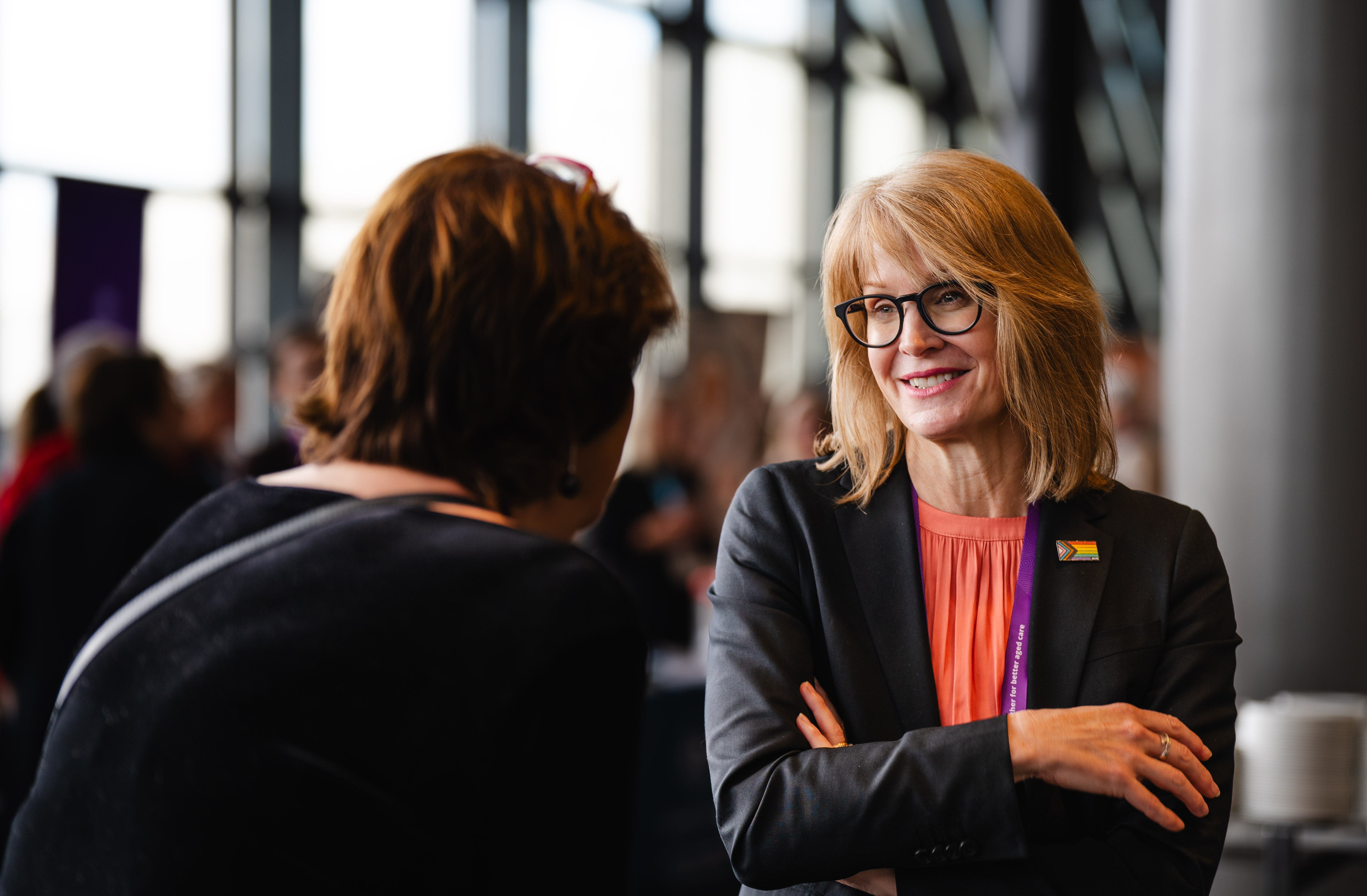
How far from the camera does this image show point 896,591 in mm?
1541

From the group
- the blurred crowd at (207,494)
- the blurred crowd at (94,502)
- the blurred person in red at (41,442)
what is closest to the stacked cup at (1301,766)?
the blurred crowd at (207,494)

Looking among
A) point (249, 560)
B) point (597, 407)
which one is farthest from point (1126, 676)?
point (249, 560)

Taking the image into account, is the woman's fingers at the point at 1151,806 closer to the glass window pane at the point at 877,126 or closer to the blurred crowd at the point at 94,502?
the blurred crowd at the point at 94,502

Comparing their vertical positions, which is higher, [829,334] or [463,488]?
[829,334]

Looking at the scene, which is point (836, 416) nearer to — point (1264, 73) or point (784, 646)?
point (784, 646)

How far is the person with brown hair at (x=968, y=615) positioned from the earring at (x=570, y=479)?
497 mm

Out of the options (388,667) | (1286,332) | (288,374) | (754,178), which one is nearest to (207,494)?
(288,374)

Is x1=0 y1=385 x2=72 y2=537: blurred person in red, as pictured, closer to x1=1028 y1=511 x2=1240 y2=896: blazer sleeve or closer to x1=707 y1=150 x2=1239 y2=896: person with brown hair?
x1=707 y1=150 x2=1239 y2=896: person with brown hair

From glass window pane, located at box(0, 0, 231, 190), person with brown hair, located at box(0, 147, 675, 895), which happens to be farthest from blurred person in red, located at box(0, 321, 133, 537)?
glass window pane, located at box(0, 0, 231, 190)

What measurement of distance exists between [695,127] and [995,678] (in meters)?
8.93

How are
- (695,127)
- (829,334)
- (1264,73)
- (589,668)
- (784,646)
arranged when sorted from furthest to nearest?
(695,127)
(1264,73)
(829,334)
(784,646)
(589,668)

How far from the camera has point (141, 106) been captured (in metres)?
6.85

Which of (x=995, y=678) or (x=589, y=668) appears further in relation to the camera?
(x=995, y=678)

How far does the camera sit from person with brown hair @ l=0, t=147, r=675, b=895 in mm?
882
